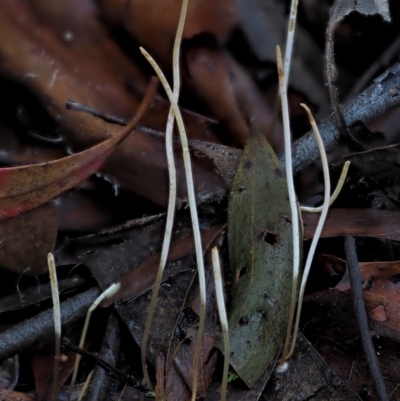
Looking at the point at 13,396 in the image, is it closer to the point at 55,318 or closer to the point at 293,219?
the point at 55,318

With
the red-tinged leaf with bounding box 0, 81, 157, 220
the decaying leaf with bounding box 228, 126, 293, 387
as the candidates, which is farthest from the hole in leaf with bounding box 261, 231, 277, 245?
the red-tinged leaf with bounding box 0, 81, 157, 220

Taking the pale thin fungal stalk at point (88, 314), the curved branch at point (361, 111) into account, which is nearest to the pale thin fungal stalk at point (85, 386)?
the pale thin fungal stalk at point (88, 314)

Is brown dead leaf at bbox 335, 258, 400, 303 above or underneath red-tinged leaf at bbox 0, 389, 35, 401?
above

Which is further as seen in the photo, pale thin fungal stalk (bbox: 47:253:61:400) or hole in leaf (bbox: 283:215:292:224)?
hole in leaf (bbox: 283:215:292:224)

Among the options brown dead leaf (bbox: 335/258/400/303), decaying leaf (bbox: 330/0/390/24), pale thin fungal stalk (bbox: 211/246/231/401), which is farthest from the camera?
decaying leaf (bbox: 330/0/390/24)

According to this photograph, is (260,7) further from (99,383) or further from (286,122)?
(99,383)

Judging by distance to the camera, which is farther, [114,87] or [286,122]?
[114,87]

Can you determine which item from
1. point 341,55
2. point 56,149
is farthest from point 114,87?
point 341,55

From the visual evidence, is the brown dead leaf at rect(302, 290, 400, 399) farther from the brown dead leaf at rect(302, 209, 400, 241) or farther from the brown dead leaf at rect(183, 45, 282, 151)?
the brown dead leaf at rect(183, 45, 282, 151)
